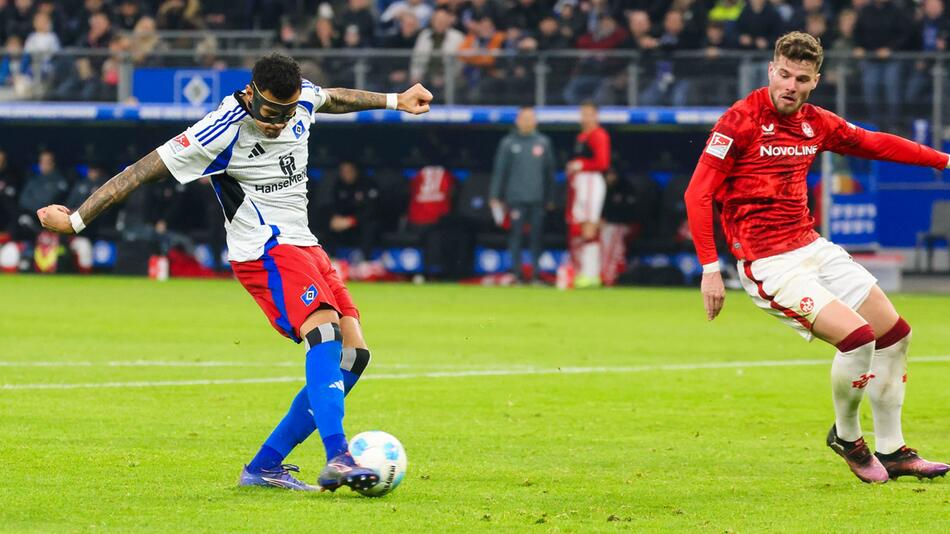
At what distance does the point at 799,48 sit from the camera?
763 centimetres

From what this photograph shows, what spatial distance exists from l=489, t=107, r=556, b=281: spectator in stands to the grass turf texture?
4.33 metres

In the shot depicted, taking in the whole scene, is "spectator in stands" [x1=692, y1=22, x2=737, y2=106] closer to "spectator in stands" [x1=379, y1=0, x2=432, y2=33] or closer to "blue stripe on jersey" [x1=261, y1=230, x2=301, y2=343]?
"spectator in stands" [x1=379, y1=0, x2=432, y2=33]

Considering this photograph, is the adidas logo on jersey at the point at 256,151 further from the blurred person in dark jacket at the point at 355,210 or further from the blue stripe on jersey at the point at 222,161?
the blurred person in dark jacket at the point at 355,210

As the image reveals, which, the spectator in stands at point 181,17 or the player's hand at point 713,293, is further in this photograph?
the spectator in stands at point 181,17

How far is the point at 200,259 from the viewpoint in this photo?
2450cm

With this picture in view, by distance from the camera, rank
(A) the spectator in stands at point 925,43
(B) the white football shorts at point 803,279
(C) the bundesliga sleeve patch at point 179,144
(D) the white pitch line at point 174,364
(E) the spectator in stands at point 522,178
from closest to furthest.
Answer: (C) the bundesliga sleeve patch at point 179,144 < (B) the white football shorts at point 803,279 < (D) the white pitch line at point 174,364 < (A) the spectator in stands at point 925,43 < (E) the spectator in stands at point 522,178

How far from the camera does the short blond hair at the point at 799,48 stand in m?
7.63

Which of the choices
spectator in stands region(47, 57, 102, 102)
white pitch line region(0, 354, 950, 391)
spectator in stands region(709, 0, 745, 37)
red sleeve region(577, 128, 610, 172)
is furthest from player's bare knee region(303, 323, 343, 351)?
spectator in stands region(47, 57, 102, 102)

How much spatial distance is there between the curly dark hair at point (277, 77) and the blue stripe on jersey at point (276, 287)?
2.32 feet

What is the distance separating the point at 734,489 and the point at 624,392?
399cm

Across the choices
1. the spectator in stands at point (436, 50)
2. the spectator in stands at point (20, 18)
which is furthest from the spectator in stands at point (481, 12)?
the spectator in stands at point (20, 18)

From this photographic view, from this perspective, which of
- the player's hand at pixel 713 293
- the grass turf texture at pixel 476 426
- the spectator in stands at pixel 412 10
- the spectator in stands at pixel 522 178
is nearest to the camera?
the grass turf texture at pixel 476 426

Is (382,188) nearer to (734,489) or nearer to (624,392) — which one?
(624,392)

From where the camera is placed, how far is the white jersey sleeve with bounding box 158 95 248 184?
285 inches
